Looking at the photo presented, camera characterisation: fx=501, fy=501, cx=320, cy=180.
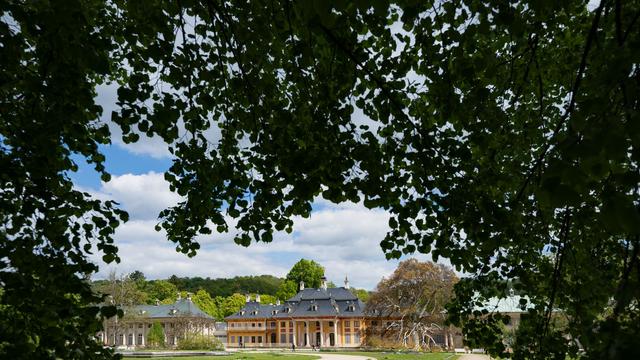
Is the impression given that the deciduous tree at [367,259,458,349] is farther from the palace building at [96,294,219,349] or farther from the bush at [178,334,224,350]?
the palace building at [96,294,219,349]

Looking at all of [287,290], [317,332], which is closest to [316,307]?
[317,332]

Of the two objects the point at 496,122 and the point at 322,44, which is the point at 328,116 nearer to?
the point at 322,44

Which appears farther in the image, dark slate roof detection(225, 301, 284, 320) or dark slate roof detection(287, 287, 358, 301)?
dark slate roof detection(225, 301, 284, 320)

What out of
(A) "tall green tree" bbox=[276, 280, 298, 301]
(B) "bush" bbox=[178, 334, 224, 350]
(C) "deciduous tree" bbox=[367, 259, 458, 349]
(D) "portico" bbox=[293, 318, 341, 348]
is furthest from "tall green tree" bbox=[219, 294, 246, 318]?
(C) "deciduous tree" bbox=[367, 259, 458, 349]

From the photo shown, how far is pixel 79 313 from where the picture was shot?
11.2 ft

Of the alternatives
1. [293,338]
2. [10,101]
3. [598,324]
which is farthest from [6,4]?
[293,338]

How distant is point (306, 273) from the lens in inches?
3241

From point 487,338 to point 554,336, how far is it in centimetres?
78

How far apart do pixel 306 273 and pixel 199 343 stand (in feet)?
106

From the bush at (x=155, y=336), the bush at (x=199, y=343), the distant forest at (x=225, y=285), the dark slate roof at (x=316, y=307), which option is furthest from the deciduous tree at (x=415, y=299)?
the distant forest at (x=225, y=285)

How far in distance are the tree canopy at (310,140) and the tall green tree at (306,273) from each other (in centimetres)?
7717

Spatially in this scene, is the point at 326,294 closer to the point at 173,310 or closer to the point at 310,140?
the point at 173,310

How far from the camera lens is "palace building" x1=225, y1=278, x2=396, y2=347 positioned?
5981 cm

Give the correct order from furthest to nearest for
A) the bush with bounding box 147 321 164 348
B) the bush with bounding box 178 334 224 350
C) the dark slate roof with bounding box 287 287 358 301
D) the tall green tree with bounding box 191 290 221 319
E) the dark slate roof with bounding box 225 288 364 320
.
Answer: the tall green tree with bounding box 191 290 221 319
the dark slate roof with bounding box 287 287 358 301
the dark slate roof with bounding box 225 288 364 320
the bush with bounding box 147 321 164 348
the bush with bounding box 178 334 224 350
